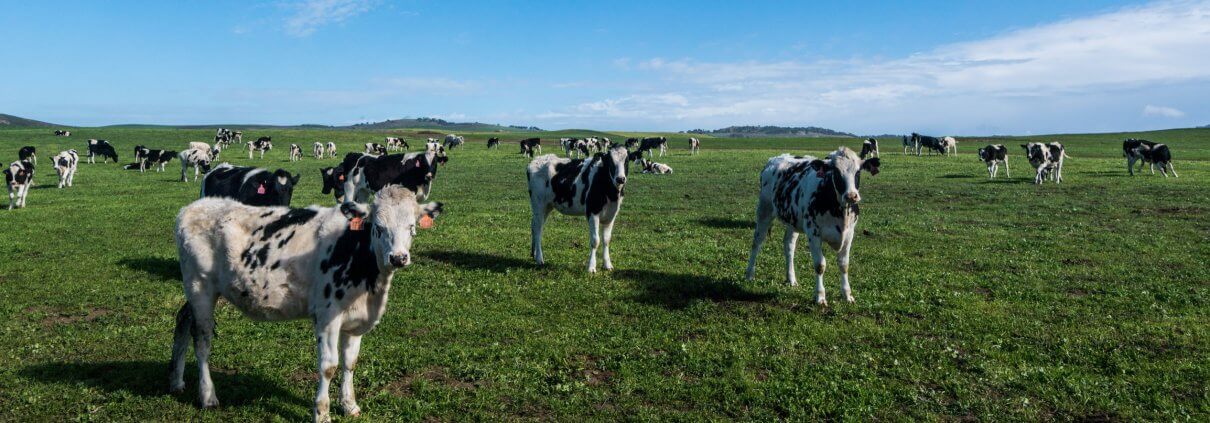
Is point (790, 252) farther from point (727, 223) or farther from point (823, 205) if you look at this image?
point (727, 223)

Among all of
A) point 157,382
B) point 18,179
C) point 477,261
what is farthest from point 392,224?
point 18,179

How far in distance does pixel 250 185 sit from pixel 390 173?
5150 millimetres

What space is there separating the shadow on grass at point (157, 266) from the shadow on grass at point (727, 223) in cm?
1464

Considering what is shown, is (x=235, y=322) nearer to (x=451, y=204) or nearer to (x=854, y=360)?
(x=854, y=360)

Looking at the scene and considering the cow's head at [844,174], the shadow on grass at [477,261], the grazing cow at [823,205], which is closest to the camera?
the cow's head at [844,174]

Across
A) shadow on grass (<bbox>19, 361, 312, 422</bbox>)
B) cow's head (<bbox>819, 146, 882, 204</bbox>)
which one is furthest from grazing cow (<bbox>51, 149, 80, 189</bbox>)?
cow's head (<bbox>819, 146, 882, 204</bbox>)

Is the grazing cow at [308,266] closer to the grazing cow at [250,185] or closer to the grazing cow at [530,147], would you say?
the grazing cow at [250,185]

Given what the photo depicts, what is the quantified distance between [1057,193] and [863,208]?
40.2 ft

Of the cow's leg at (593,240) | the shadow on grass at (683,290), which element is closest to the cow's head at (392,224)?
the shadow on grass at (683,290)

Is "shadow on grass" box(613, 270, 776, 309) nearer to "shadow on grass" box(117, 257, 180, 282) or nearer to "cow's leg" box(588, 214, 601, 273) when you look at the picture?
"cow's leg" box(588, 214, 601, 273)

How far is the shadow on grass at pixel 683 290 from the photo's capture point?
39.0 feet

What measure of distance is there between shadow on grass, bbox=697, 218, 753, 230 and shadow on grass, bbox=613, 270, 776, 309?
23.8ft

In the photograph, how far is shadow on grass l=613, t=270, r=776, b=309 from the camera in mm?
11875

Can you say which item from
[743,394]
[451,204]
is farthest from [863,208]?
[743,394]
